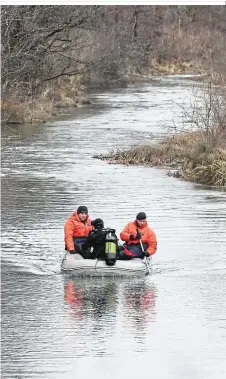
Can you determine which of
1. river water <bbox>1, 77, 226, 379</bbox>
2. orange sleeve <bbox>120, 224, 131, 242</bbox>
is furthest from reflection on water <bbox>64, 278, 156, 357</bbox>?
orange sleeve <bbox>120, 224, 131, 242</bbox>

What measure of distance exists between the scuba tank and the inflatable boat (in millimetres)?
115

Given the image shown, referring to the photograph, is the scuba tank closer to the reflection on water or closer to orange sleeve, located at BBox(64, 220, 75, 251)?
the reflection on water

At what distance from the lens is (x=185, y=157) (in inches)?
1242

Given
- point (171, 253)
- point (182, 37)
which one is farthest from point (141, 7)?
point (171, 253)

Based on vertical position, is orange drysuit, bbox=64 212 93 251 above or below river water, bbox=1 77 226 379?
above

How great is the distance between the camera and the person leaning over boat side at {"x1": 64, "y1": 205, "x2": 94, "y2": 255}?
18344 mm

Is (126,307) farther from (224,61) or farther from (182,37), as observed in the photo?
(182,37)

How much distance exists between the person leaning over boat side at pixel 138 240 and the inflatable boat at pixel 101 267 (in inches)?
13.5

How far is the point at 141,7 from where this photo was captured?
8500 cm

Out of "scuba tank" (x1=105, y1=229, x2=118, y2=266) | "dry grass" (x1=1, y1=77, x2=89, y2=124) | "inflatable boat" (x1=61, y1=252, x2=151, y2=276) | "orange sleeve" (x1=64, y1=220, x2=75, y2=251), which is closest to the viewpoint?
"scuba tank" (x1=105, y1=229, x2=118, y2=266)

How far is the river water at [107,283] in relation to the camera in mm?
13424

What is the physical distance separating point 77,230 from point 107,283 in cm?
139

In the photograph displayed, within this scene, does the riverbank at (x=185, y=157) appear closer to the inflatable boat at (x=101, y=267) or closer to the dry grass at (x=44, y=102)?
the dry grass at (x=44, y=102)

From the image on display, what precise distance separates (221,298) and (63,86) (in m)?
38.1
